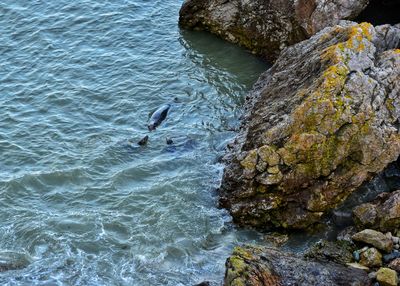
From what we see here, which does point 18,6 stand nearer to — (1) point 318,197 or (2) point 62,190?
(2) point 62,190

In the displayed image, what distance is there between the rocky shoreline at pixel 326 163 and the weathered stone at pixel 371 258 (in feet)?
0.08

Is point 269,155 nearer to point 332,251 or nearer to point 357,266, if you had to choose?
point 332,251

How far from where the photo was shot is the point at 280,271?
15.1 meters

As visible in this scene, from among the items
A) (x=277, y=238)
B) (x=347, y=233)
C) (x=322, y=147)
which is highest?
(x=322, y=147)

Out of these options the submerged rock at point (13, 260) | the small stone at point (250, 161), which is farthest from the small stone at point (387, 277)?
the submerged rock at point (13, 260)

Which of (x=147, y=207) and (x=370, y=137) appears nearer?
(x=370, y=137)

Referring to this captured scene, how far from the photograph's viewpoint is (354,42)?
63.0 feet

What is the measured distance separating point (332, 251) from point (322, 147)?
3.17 m

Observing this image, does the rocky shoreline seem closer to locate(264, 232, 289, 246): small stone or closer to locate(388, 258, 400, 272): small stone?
locate(388, 258, 400, 272): small stone

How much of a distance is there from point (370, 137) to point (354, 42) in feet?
10.9

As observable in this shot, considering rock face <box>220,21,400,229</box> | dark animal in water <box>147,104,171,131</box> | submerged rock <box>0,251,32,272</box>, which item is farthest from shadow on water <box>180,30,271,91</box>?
submerged rock <box>0,251,32,272</box>

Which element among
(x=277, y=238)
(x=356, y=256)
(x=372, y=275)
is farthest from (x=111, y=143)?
(x=372, y=275)

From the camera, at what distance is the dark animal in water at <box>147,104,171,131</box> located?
2295 centimetres

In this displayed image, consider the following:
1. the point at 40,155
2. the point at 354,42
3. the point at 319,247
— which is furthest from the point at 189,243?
the point at 354,42
